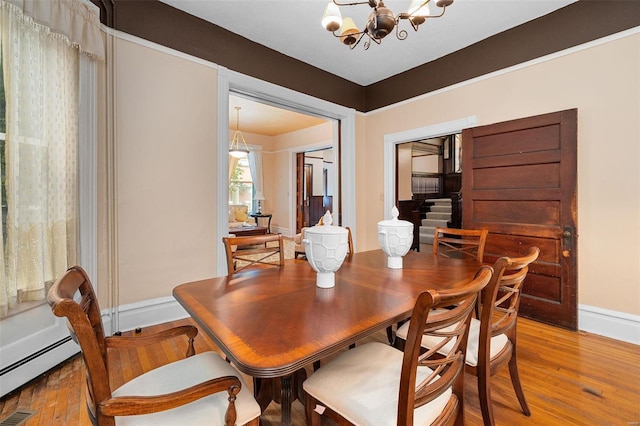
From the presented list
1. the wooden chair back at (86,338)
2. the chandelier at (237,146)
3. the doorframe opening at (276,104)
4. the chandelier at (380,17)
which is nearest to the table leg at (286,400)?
the wooden chair back at (86,338)

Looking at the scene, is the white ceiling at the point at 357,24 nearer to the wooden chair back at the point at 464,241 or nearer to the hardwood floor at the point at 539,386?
the wooden chair back at the point at 464,241

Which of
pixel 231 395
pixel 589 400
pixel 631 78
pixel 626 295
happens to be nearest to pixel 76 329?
pixel 231 395

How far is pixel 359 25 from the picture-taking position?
115 inches

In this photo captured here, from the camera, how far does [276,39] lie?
10.4 feet

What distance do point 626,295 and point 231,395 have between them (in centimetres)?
307

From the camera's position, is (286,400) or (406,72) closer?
(286,400)

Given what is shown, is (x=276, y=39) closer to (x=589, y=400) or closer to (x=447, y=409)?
(x=447, y=409)

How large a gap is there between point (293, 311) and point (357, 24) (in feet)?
9.27

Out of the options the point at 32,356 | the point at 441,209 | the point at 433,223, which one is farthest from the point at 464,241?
the point at 441,209

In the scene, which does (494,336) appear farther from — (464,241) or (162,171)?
(162,171)

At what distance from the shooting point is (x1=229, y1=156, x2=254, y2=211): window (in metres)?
8.34

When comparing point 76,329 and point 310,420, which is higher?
point 76,329

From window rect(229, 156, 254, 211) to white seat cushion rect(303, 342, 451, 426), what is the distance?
7.60 metres

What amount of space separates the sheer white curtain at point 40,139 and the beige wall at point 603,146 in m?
3.72
